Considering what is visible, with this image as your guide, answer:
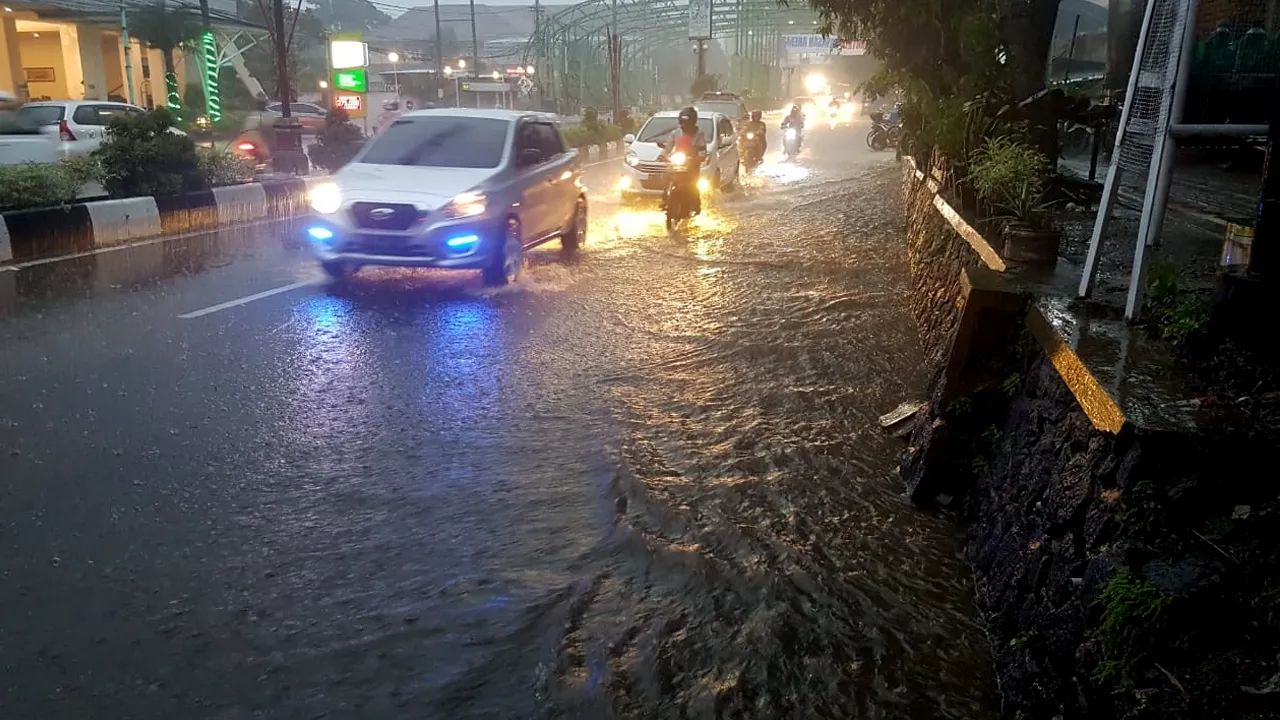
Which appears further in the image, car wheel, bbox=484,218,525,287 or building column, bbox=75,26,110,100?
→ building column, bbox=75,26,110,100

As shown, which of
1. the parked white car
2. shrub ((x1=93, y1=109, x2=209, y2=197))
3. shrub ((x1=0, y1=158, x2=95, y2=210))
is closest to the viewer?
shrub ((x1=0, y1=158, x2=95, y2=210))

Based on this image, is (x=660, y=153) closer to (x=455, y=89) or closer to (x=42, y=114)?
(x=42, y=114)

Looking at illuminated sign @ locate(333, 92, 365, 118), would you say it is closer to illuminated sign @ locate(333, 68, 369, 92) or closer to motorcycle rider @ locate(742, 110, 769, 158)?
illuminated sign @ locate(333, 68, 369, 92)

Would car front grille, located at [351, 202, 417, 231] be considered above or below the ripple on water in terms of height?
above

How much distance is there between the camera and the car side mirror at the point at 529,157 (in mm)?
9570

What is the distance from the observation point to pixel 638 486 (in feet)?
15.2

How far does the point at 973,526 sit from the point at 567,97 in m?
49.3

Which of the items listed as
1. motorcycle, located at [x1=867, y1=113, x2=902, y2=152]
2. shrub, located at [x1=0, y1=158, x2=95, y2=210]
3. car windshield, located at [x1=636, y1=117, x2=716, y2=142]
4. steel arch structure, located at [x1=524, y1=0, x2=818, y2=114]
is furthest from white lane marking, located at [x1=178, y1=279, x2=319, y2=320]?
steel arch structure, located at [x1=524, y1=0, x2=818, y2=114]

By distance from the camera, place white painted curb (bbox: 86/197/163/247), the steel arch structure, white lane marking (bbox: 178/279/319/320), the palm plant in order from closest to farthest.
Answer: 1. white lane marking (bbox: 178/279/319/320)
2. white painted curb (bbox: 86/197/163/247)
3. the palm plant
4. the steel arch structure

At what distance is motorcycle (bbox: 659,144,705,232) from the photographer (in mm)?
13438

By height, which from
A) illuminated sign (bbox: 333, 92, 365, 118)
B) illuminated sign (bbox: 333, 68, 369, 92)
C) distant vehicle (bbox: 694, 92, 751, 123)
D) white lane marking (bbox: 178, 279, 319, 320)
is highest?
illuminated sign (bbox: 333, 68, 369, 92)

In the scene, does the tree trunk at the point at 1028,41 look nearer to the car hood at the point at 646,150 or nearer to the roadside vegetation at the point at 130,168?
the car hood at the point at 646,150

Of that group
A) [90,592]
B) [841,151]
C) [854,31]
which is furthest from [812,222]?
[841,151]

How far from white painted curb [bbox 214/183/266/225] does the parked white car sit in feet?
11.3
